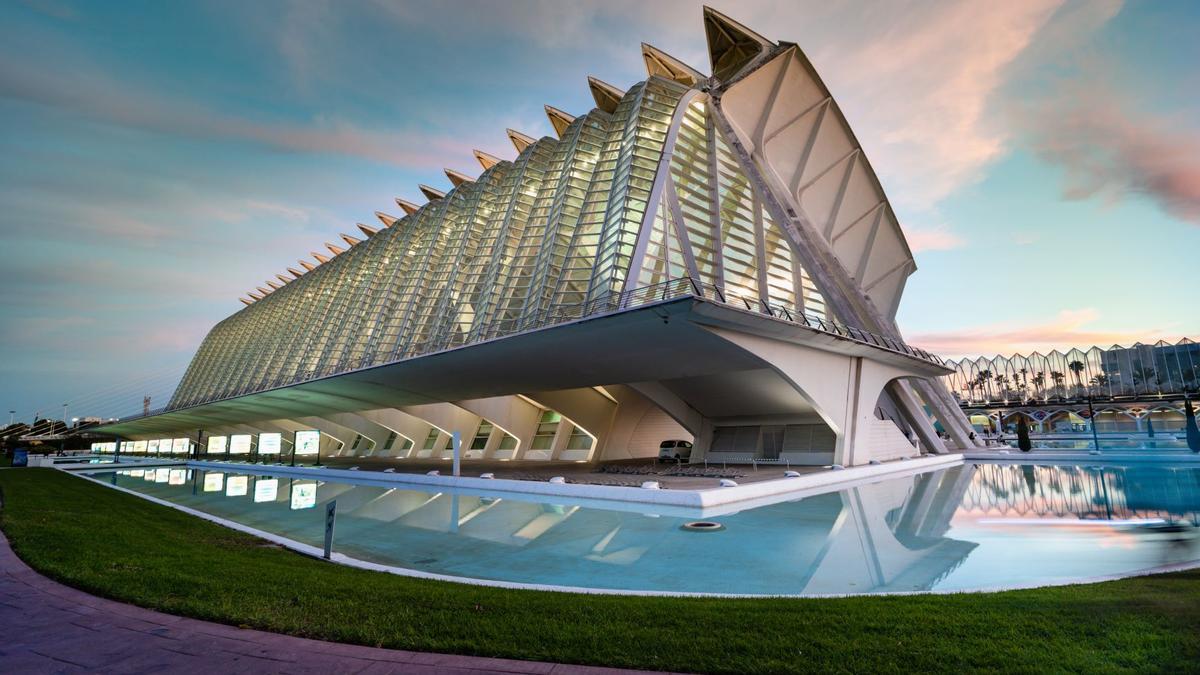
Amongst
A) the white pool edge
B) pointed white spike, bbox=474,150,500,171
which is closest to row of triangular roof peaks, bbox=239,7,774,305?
pointed white spike, bbox=474,150,500,171

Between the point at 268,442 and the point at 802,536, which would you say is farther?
the point at 268,442

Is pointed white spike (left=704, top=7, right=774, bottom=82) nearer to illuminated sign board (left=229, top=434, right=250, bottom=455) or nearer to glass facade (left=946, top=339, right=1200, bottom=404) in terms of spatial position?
illuminated sign board (left=229, top=434, right=250, bottom=455)

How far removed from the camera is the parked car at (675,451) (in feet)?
106

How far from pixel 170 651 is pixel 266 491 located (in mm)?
23145

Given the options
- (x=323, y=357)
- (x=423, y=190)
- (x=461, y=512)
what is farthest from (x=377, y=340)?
(x=461, y=512)

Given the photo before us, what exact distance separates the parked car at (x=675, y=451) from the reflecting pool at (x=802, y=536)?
13.2 metres

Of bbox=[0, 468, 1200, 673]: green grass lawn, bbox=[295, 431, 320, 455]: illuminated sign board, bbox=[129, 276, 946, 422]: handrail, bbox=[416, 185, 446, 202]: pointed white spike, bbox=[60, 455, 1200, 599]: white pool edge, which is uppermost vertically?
bbox=[416, 185, 446, 202]: pointed white spike

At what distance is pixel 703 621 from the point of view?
5.05 metres

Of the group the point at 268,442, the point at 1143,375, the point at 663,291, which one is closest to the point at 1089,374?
the point at 1143,375

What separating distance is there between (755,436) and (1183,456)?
59.0 ft

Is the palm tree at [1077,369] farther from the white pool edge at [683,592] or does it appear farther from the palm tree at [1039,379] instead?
the white pool edge at [683,592]

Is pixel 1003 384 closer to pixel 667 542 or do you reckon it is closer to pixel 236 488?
pixel 236 488

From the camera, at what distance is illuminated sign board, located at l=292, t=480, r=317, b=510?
19219 millimetres

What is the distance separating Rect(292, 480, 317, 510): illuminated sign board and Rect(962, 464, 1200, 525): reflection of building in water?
747 inches
